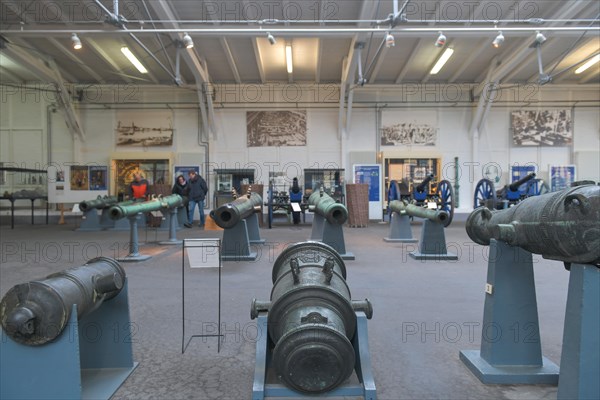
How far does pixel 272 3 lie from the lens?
9539 mm

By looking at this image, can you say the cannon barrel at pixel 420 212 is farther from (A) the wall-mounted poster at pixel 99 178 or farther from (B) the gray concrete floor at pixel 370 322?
(A) the wall-mounted poster at pixel 99 178

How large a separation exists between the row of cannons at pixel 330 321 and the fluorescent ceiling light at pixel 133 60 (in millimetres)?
10522

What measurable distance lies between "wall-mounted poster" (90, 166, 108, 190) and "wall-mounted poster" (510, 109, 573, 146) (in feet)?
50.2

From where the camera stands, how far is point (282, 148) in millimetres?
14898

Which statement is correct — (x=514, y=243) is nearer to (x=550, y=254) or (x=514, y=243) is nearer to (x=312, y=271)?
(x=550, y=254)

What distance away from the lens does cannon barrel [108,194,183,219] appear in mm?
6836

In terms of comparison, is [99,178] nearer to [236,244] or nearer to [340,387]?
[236,244]

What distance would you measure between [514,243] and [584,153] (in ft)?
51.9

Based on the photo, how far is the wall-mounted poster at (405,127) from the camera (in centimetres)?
1509

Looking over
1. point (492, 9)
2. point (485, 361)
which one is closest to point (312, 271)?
point (485, 361)

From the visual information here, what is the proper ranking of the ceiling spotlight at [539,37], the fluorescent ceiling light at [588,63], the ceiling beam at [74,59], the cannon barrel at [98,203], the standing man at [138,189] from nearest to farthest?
1. the ceiling spotlight at [539,37]
2. the standing man at [138,189]
3. the cannon barrel at [98,203]
4. the ceiling beam at [74,59]
5. the fluorescent ceiling light at [588,63]

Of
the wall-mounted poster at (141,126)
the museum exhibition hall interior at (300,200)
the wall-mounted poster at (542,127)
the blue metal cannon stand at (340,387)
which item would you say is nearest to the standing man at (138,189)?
the museum exhibition hall interior at (300,200)

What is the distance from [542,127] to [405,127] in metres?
5.17

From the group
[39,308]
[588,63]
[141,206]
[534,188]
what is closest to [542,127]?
[588,63]
